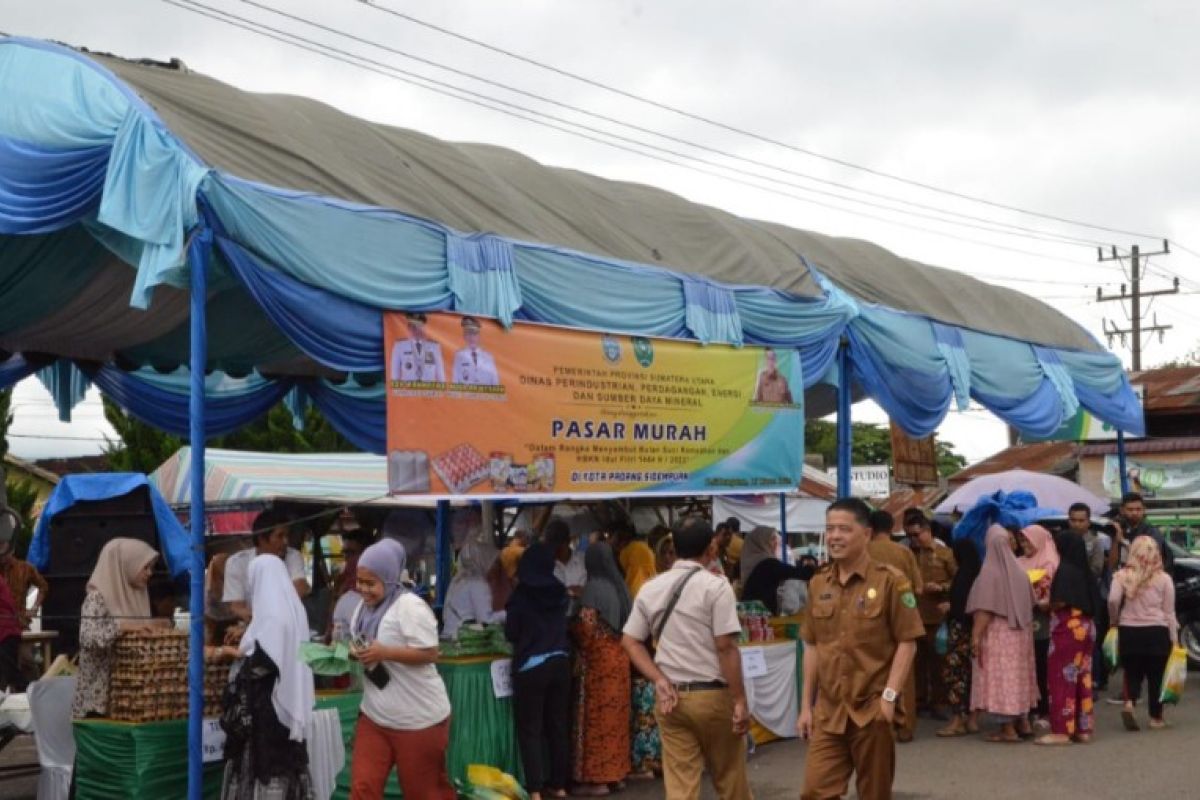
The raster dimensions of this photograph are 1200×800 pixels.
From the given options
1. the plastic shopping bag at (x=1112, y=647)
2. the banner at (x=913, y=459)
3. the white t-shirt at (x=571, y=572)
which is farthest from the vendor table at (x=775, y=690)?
the banner at (x=913, y=459)

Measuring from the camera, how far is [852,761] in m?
6.50

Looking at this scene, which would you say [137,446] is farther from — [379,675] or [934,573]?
[379,675]

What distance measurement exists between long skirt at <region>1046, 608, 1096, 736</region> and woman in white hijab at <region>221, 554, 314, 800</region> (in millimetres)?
6404

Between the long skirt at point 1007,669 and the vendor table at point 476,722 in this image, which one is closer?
the vendor table at point 476,722

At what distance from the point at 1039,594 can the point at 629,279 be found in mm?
4302

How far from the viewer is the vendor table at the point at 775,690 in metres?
11.3

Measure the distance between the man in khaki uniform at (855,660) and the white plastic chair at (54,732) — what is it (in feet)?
14.9

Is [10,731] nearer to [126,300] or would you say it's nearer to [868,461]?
[126,300]

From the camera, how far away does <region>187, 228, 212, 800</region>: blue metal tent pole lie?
23.8 ft

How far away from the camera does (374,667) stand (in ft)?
22.4

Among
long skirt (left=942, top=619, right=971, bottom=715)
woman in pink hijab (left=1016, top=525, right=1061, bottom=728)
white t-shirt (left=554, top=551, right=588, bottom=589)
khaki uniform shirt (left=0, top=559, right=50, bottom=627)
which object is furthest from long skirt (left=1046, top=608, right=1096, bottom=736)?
khaki uniform shirt (left=0, top=559, right=50, bottom=627)

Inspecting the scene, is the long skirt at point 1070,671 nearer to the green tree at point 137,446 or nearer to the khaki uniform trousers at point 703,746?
the khaki uniform trousers at point 703,746

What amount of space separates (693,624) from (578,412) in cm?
318

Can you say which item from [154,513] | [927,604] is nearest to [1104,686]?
[927,604]
